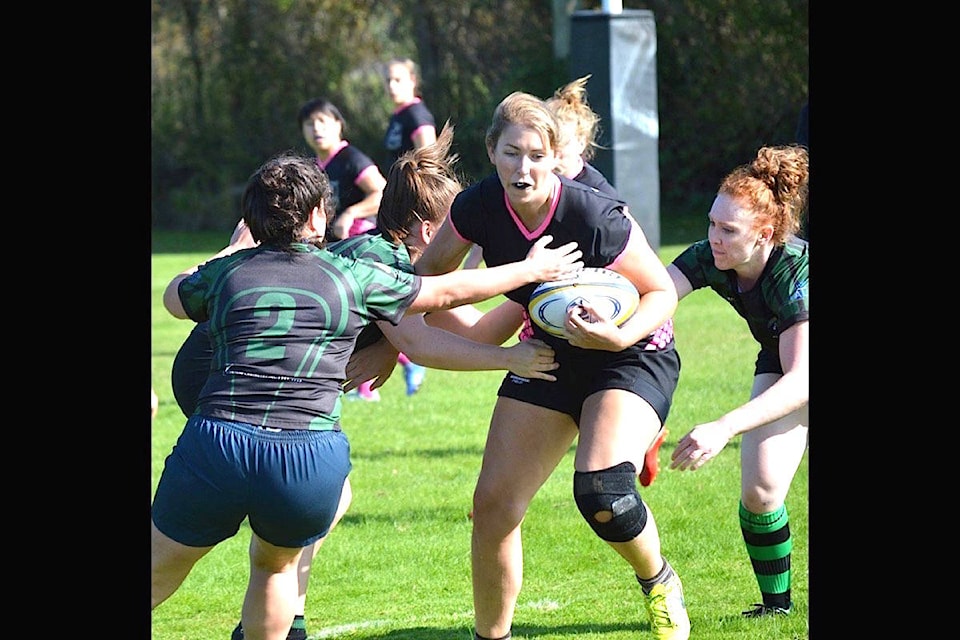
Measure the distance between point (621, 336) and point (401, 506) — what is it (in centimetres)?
274

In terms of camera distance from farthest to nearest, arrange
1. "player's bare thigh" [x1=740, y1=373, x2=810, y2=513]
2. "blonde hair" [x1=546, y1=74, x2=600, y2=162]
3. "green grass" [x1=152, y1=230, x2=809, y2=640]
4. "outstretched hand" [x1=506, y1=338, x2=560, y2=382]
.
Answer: "blonde hair" [x1=546, y1=74, x2=600, y2=162], "green grass" [x1=152, y1=230, x2=809, y2=640], "player's bare thigh" [x1=740, y1=373, x2=810, y2=513], "outstretched hand" [x1=506, y1=338, x2=560, y2=382]

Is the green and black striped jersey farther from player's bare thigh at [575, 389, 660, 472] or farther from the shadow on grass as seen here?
the shadow on grass

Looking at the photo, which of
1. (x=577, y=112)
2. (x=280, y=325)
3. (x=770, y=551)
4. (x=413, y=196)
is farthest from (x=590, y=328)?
(x=577, y=112)

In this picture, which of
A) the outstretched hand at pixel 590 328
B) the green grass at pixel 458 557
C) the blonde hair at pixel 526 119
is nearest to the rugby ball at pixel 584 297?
the outstretched hand at pixel 590 328

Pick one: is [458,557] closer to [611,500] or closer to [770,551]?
[770,551]

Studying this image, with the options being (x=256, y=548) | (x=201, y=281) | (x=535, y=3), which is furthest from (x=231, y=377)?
(x=535, y=3)

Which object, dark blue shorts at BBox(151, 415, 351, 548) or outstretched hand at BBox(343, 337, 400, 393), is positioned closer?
dark blue shorts at BBox(151, 415, 351, 548)

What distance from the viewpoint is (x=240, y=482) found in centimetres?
352

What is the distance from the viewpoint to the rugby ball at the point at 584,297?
159 inches

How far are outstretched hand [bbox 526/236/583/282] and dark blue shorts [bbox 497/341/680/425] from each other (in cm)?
36

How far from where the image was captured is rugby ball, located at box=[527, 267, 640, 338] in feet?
13.2

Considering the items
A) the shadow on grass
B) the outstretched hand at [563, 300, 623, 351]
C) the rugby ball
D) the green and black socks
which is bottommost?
the shadow on grass

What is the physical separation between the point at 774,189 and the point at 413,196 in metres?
1.23

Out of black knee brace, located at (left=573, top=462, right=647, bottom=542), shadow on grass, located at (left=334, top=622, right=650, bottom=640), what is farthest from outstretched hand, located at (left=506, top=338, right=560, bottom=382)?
shadow on grass, located at (left=334, top=622, right=650, bottom=640)
